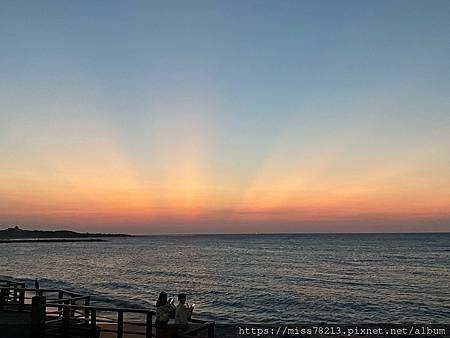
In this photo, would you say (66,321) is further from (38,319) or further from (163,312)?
(163,312)

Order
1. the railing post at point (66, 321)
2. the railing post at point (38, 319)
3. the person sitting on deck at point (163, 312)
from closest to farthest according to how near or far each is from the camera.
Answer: the person sitting on deck at point (163, 312)
the railing post at point (38, 319)
the railing post at point (66, 321)

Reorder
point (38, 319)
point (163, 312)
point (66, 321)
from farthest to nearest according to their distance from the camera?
point (66, 321), point (38, 319), point (163, 312)

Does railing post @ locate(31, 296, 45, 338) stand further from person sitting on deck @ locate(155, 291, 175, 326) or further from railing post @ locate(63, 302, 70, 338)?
person sitting on deck @ locate(155, 291, 175, 326)

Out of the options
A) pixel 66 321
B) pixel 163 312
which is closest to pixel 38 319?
pixel 66 321

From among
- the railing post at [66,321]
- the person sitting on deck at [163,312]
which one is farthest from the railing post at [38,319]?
the person sitting on deck at [163,312]

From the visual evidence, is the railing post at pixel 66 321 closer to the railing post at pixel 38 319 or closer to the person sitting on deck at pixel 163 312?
the railing post at pixel 38 319

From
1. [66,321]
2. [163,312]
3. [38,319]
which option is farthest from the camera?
[66,321]

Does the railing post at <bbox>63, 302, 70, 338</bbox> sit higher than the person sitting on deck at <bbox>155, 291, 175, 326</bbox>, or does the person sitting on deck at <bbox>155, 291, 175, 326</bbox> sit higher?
the person sitting on deck at <bbox>155, 291, 175, 326</bbox>

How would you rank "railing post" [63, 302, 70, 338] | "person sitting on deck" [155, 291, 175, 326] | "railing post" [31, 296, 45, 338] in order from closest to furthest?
"person sitting on deck" [155, 291, 175, 326] → "railing post" [31, 296, 45, 338] → "railing post" [63, 302, 70, 338]

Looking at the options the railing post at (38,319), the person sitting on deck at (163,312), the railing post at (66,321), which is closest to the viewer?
the person sitting on deck at (163,312)

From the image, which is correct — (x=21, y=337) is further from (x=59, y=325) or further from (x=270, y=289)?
(x=270, y=289)

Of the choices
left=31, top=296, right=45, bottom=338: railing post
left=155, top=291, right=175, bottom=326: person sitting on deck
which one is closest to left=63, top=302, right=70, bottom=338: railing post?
left=31, top=296, right=45, bottom=338: railing post

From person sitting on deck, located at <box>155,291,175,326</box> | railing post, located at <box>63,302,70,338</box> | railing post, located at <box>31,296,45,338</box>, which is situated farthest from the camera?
railing post, located at <box>63,302,70,338</box>

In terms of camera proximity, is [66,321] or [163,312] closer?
[163,312]
